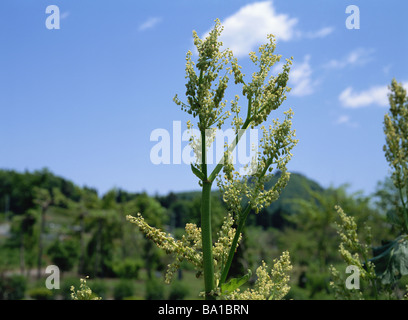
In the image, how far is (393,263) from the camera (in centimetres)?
438

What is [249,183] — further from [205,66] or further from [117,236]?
[117,236]

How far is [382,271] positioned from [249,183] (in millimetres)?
2563

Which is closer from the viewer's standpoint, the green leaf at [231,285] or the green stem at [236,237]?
the green leaf at [231,285]

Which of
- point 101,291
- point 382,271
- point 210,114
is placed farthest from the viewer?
point 101,291

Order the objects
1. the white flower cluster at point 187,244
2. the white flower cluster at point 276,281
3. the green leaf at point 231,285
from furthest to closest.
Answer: the white flower cluster at point 276,281 → the white flower cluster at point 187,244 → the green leaf at point 231,285

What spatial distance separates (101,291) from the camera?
2406cm

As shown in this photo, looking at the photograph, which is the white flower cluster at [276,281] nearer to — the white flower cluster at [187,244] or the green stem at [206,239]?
the white flower cluster at [187,244]

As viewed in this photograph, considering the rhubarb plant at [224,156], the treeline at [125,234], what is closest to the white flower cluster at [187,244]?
the rhubarb plant at [224,156]

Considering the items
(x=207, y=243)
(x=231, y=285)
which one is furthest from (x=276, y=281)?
(x=207, y=243)

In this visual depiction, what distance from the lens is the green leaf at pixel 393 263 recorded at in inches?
169

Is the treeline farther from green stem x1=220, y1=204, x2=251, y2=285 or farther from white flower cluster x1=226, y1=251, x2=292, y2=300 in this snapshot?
green stem x1=220, y1=204, x2=251, y2=285

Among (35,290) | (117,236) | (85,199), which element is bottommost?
(35,290)

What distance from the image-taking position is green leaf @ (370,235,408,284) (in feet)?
14.1

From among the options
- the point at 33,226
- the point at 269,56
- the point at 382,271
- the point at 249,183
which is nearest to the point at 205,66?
the point at 269,56
